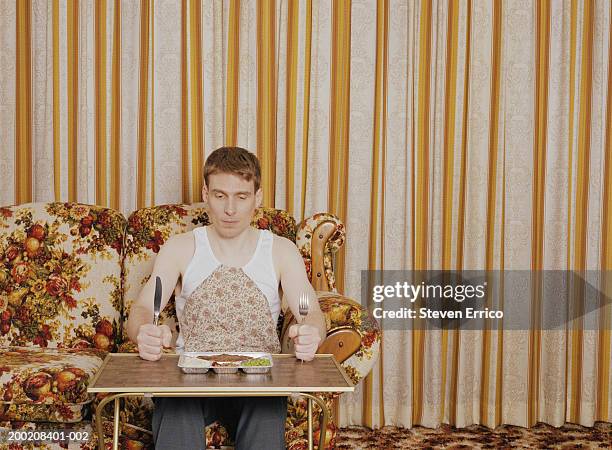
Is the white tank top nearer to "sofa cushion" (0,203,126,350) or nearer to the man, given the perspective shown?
the man

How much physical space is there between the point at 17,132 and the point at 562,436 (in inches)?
103

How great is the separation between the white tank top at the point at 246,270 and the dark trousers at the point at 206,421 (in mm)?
356

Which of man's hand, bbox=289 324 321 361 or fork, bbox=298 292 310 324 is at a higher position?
fork, bbox=298 292 310 324

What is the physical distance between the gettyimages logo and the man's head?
1.13 meters

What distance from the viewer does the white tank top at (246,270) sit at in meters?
2.23

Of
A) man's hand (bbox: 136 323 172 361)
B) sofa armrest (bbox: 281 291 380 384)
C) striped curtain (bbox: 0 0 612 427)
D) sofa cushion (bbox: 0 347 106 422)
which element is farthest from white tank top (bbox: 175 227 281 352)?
striped curtain (bbox: 0 0 612 427)

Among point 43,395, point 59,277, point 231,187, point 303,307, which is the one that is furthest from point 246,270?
point 59,277

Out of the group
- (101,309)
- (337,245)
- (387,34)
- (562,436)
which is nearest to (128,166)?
Result: (101,309)

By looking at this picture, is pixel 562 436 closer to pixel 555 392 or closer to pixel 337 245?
pixel 555 392

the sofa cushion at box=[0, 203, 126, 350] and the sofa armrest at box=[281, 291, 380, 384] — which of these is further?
the sofa cushion at box=[0, 203, 126, 350]

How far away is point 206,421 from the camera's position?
195cm

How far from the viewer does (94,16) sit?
3057 millimetres

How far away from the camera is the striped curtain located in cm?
307

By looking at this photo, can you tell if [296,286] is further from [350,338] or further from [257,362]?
[257,362]
